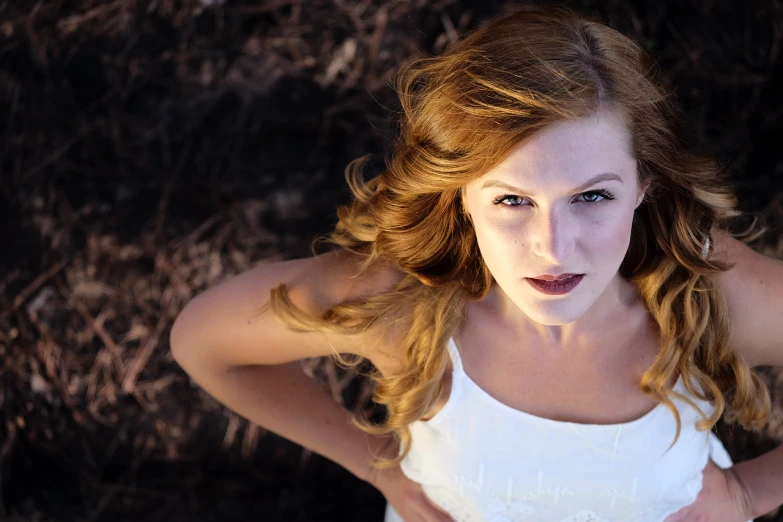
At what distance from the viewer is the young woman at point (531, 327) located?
1345 mm

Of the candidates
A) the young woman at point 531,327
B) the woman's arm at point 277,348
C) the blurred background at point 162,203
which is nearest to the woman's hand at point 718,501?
the young woman at point 531,327

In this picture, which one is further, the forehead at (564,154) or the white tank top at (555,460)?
the white tank top at (555,460)

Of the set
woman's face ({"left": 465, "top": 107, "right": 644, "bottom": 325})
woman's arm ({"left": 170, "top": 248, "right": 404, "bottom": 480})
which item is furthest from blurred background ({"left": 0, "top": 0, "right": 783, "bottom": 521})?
woman's face ({"left": 465, "top": 107, "right": 644, "bottom": 325})

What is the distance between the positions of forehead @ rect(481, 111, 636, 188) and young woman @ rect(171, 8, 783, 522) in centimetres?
6

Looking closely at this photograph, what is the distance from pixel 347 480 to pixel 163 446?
22.7 inches

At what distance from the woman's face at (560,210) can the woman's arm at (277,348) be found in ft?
1.21

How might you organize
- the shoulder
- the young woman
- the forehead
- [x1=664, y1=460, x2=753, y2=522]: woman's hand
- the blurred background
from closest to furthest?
1. the forehead
2. the young woman
3. the shoulder
4. [x1=664, y1=460, x2=753, y2=522]: woman's hand
5. the blurred background

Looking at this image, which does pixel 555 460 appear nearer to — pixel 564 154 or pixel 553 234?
pixel 553 234

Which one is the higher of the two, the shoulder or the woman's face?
the woman's face

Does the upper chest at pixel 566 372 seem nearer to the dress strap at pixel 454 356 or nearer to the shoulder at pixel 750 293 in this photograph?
the dress strap at pixel 454 356

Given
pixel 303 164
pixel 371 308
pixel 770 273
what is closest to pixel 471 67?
pixel 371 308

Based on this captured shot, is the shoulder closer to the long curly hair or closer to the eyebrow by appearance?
the long curly hair

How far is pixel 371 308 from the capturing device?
1.60 m

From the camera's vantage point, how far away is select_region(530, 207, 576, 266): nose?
4.16 ft
